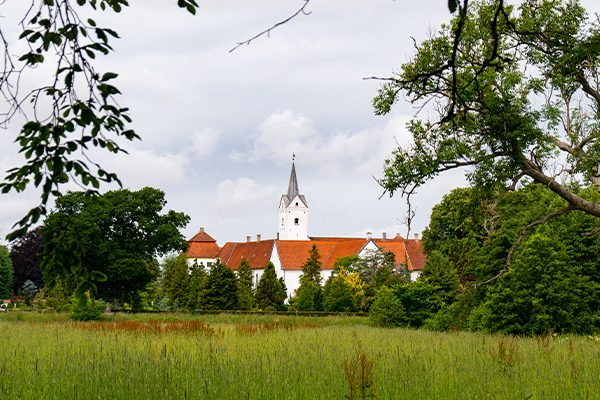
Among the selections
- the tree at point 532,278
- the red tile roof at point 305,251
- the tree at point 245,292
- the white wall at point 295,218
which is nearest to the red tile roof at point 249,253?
the red tile roof at point 305,251

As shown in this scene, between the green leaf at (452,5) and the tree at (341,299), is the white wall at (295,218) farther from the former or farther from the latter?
the green leaf at (452,5)

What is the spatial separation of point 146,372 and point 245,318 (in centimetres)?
2788

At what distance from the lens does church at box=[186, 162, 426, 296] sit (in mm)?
82500

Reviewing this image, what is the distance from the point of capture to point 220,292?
170 feet

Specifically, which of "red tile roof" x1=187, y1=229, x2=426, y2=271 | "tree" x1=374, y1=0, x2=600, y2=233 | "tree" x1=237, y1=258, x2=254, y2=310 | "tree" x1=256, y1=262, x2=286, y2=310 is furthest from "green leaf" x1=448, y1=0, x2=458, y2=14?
"red tile roof" x1=187, y1=229, x2=426, y2=271

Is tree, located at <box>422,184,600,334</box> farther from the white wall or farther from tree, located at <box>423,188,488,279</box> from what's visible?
the white wall

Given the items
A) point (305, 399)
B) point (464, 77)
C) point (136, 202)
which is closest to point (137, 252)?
point (136, 202)

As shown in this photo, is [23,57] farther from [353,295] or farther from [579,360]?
[353,295]

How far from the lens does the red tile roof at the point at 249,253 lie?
91.4 m

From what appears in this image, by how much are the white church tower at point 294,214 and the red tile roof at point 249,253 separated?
40.9 feet

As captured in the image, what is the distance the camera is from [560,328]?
2183 cm

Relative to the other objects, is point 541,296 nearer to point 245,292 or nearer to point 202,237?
point 245,292

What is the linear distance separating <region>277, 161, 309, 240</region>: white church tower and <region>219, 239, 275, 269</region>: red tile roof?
12.5m

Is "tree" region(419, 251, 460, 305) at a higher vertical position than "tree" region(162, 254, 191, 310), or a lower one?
lower
